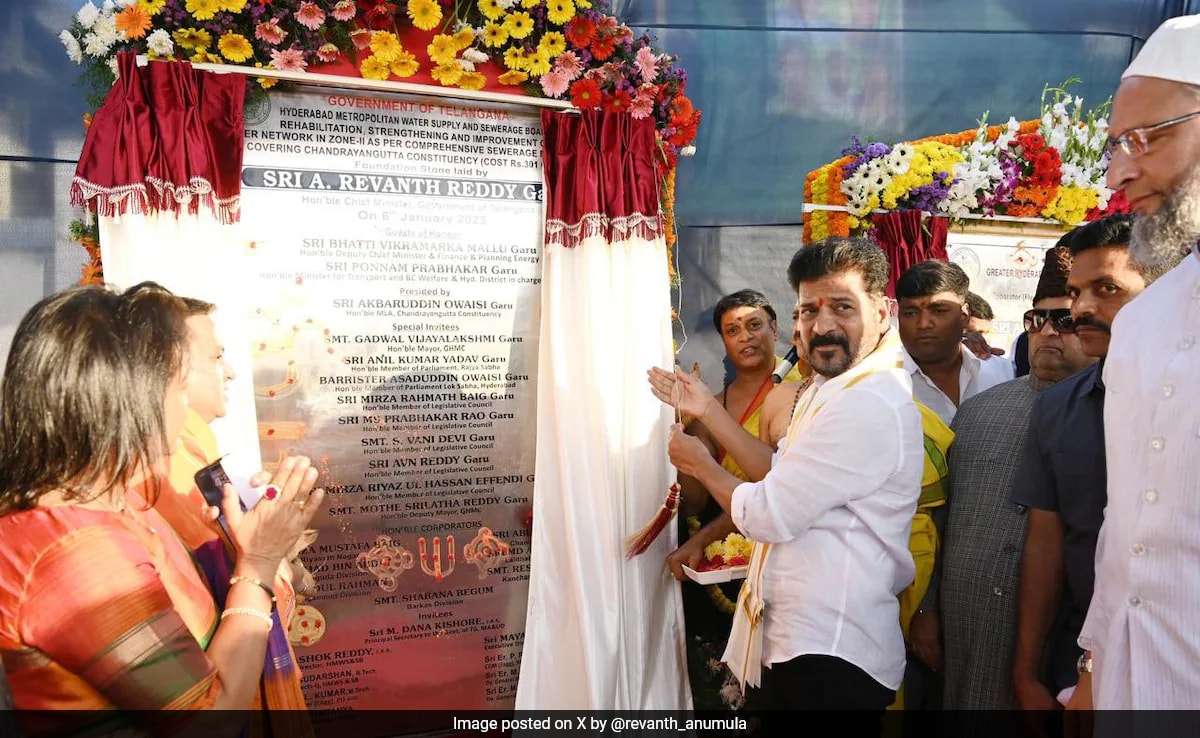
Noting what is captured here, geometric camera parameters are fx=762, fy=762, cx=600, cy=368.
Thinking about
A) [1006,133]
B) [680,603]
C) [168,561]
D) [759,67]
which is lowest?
[680,603]

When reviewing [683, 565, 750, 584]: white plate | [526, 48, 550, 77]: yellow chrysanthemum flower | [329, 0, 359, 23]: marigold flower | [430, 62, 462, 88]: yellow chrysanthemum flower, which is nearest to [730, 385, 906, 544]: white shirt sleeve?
[683, 565, 750, 584]: white plate

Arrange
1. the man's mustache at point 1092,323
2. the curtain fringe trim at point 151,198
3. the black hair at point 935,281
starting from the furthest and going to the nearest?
the black hair at point 935,281 → the curtain fringe trim at point 151,198 → the man's mustache at point 1092,323

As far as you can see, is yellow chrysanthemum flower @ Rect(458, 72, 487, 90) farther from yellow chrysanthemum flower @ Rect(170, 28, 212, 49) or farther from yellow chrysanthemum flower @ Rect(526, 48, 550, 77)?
yellow chrysanthemum flower @ Rect(170, 28, 212, 49)

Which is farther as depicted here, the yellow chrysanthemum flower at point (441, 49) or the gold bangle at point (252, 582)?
→ the yellow chrysanthemum flower at point (441, 49)

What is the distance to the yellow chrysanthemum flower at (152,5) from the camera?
2.55m

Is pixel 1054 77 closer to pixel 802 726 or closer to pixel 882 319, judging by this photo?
pixel 882 319

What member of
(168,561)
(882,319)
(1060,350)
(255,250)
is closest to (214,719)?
(168,561)

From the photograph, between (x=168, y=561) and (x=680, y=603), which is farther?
(x=680, y=603)

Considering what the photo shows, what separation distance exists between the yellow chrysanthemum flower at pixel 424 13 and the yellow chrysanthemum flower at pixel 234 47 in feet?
1.94

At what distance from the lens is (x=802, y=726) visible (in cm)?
200

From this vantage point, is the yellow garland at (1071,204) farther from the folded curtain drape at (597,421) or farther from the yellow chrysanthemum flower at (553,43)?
the yellow chrysanthemum flower at (553,43)

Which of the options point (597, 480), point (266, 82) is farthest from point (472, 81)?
point (597, 480)

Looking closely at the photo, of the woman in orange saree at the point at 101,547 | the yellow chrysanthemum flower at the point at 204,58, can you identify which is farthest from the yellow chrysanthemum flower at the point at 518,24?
the woman in orange saree at the point at 101,547

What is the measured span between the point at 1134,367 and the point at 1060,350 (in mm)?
1040
